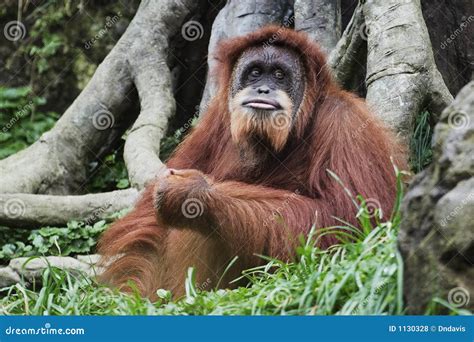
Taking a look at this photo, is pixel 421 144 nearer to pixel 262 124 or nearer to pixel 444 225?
pixel 262 124

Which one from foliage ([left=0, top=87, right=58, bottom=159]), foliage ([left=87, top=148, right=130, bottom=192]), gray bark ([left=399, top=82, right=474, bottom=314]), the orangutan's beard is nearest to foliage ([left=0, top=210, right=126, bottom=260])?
foliage ([left=87, top=148, right=130, bottom=192])

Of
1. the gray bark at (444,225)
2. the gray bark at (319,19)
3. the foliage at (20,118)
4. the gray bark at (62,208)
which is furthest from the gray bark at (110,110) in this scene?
the gray bark at (444,225)

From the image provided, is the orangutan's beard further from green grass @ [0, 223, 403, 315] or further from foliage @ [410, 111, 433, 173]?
foliage @ [410, 111, 433, 173]

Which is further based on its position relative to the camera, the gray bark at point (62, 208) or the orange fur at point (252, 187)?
the gray bark at point (62, 208)

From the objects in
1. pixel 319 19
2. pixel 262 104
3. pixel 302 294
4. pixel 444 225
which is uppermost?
pixel 319 19

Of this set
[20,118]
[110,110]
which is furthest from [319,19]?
[20,118]

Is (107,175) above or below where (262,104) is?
below

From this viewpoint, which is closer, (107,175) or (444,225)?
(444,225)

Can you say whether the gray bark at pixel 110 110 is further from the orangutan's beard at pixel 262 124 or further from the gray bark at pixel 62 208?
the orangutan's beard at pixel 262 124

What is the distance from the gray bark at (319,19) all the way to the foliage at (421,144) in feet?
4.13

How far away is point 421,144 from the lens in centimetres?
812

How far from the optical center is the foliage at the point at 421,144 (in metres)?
7.98

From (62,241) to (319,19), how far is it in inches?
128

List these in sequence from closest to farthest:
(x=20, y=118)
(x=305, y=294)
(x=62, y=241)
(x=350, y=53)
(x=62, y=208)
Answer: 1. (x=305, y=294)
2. (x=350, y=53)
3. (x=62, y=241)
4. (x=62, y=208)
5. (x=20, y=118)
